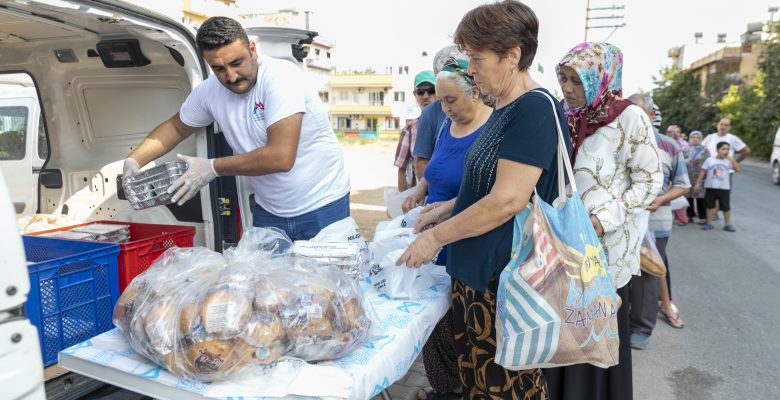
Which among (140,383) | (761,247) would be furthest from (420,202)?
(761,247)

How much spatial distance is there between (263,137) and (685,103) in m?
36.8

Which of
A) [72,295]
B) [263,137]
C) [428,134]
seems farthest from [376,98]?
[72,295]

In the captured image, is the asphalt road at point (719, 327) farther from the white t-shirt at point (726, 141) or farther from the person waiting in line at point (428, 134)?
the person waiting in line at point (428, 134)

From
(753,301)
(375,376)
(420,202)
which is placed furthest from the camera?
(753,301)

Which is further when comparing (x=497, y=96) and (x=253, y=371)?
(x=497, y=96)

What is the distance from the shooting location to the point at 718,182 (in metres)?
8.16

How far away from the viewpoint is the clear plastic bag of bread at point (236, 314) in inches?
52.0

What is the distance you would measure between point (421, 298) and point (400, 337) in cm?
38

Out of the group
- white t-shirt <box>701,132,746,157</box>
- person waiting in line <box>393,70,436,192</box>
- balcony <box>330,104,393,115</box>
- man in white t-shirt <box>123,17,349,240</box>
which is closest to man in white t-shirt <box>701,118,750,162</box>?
white t-shirt <box>701,132,746,157</box>

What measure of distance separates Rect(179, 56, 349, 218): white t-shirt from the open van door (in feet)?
8.95

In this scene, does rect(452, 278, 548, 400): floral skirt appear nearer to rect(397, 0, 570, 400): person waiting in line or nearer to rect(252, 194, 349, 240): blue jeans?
rect(397, 0, 570, 400): person waiting in line

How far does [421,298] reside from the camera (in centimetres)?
204

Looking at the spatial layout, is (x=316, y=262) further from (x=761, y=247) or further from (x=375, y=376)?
(x=761, y=247)

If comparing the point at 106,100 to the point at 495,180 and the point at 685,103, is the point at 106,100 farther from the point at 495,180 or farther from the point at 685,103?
the point at 685,103
